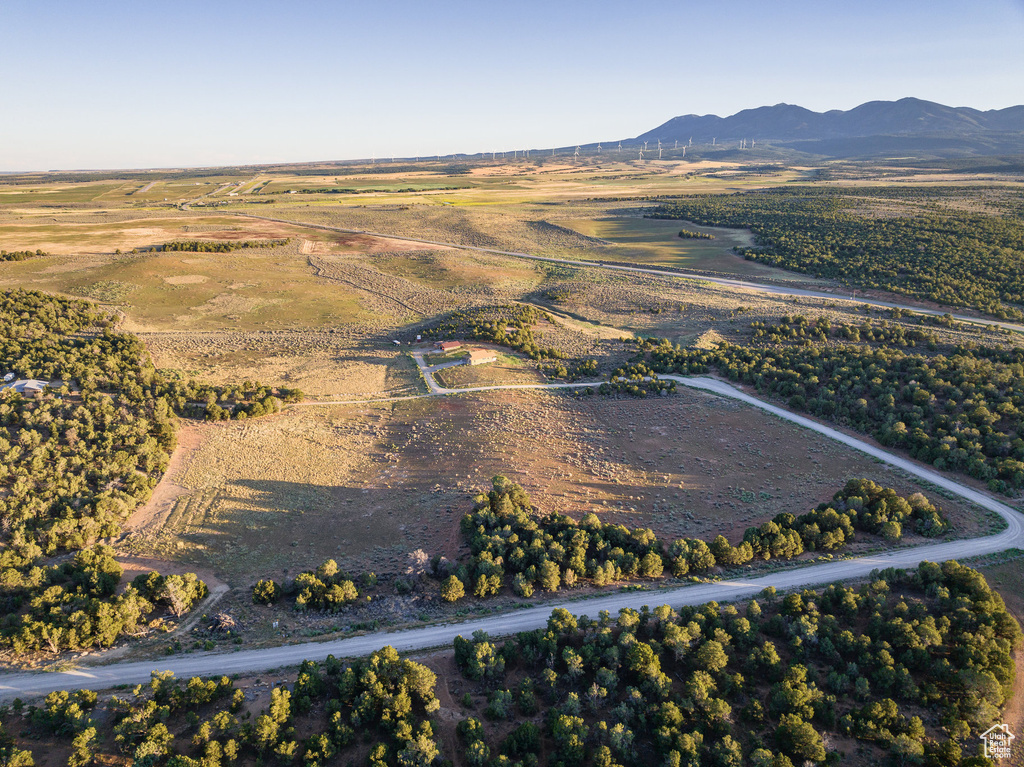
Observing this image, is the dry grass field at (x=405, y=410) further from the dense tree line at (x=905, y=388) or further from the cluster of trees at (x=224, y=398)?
the dense tree line at (x=905, y=388)

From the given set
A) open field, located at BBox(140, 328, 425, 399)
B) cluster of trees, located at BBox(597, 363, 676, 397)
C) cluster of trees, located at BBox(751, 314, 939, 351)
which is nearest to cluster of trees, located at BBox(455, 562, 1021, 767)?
cluster of trees, located at BBox(597, 363, 676, 397)

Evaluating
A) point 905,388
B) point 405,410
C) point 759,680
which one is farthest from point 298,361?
point 905,388

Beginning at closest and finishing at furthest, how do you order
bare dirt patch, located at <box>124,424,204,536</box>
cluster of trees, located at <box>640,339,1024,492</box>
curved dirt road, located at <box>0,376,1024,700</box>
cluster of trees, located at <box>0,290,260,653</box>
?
1. curved dirt road, located at <box>0,376,1024,700</box>
2. cluster of trees, located at <box>0,290,260,653</box>
3. bare dirt patch, located at <box>124,424,204,536</box>
4. cluster of trees, located at <box>640,339,1024,492</box>

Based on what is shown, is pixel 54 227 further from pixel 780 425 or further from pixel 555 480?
pixel 780 425

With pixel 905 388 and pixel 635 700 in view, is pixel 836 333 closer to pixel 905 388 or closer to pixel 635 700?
pixel 905 388

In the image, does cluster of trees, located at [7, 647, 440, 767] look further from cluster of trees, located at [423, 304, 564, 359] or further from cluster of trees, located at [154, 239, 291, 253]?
cluster of trees, located at [154, 239, 291, 253]

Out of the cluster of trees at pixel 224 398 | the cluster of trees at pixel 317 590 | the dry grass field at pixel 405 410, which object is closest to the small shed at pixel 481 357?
the dry grass field at pixel 405 410

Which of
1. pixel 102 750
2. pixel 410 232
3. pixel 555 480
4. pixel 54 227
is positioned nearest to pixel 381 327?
pixel 555 480
